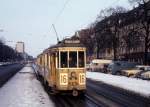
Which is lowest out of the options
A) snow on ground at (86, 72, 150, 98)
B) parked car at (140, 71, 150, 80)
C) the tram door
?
snow on ground at (86, 72, 150, 98)

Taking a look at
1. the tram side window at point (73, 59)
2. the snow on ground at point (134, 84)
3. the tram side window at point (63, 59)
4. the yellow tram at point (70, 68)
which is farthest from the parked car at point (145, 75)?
the tram side window at point (63, 59)

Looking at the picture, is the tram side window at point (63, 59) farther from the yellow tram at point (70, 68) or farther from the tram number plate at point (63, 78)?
the tram number plate at point (63, 78)

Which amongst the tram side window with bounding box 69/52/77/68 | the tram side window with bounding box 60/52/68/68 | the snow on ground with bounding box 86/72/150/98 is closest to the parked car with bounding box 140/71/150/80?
the snow on ground with bounding box 86/72/150/98

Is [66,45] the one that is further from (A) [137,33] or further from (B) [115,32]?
(B) [115,32]

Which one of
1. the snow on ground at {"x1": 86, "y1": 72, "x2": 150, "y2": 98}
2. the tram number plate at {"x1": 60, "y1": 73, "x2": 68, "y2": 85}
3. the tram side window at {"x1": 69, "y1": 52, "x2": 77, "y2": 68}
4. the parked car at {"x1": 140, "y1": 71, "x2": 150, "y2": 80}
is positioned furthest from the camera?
the parked car at {"x1": 140, "y1": 71, "x2": 150, "y2": 80}

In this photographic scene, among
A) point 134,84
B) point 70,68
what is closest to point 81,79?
point 70,68

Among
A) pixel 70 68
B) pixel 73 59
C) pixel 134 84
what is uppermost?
pixel 73 59

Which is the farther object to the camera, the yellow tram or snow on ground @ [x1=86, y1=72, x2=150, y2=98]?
snow on ground @ [x1=86, y1=72, x2=150, y2=98]

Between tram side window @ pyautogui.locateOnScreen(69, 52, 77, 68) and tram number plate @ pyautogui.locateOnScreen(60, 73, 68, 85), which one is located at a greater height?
tram side window @ pyautogui.locateOnScreen(69, 52, 77, 68)

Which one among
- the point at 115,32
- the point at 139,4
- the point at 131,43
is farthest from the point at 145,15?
the point at 115,32

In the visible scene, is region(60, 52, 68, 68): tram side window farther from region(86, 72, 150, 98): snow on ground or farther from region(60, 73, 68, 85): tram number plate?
region(86, 72, 150, 98): snow on ground

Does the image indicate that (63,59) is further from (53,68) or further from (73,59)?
(53,68)

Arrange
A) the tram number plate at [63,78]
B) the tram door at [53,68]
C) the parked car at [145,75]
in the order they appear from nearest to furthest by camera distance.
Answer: the tram number plate at [63,78], the tram door at [53,68], the parked car at [145,75]

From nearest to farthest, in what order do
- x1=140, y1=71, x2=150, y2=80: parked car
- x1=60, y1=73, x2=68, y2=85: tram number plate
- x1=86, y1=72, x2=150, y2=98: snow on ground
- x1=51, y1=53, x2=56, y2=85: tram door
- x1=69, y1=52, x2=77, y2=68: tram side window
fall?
x1=60, y1=73, x2=68, y2=85: tram number plate
x1=69, y1=52, x2=77, y2=68: tram side window
x1=51, y1=53, x2=56, y2=85: tram door
x1=86, y1=72, x2=150, y2=98: snow on ground
x1=140, y1=71, x2=150, y2=80: parked car
